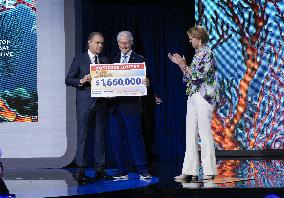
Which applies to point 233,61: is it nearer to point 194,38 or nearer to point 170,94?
point 170,94

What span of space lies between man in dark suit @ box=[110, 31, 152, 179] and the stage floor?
0.18 m

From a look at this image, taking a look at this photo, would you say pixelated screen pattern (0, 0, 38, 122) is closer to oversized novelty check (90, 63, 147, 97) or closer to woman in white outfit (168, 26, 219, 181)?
oversized novelty check (90, 63, 147, 97)

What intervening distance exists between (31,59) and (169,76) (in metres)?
1.99

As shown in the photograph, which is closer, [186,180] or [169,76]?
[186,180]

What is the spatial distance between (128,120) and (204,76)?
33.3 inches

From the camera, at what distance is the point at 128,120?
574cm

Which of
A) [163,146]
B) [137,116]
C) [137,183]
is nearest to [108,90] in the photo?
[137,116]

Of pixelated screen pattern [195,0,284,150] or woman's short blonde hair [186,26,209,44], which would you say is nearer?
woman's short blonde hair [186,26,209,44]

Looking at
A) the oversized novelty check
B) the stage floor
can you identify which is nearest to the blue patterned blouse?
the oversized novelty check

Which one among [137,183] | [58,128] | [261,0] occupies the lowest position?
[137,183]

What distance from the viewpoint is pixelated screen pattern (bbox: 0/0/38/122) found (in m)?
8.05

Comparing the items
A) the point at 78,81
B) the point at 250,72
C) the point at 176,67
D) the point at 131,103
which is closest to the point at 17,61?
the point at 176,67

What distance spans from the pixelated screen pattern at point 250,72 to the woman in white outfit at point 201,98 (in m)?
3.25

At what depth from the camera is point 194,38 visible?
542 centimetres
